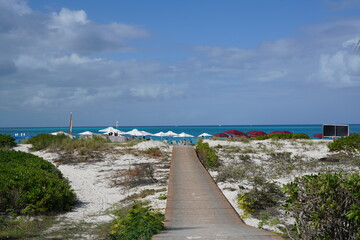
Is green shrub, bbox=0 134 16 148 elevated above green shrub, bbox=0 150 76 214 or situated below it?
above

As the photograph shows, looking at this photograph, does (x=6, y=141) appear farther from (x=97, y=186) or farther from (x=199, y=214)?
(x=199, y=214)

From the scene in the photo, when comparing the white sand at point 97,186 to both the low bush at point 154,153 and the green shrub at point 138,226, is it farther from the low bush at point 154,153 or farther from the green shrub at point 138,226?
the green shrub at point 138,226

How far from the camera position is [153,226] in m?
7.71

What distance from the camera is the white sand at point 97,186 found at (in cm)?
1190

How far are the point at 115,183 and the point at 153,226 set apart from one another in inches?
370

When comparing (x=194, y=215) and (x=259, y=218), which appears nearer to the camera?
(x=194, y=215)

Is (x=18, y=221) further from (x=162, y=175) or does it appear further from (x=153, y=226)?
(x=162, y=175)

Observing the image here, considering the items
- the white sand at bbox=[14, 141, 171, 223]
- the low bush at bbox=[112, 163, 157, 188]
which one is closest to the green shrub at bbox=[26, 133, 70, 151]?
the white sand at bbox=[14, 141, 171, 223]

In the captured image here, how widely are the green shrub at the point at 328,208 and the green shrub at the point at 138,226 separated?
2.77m

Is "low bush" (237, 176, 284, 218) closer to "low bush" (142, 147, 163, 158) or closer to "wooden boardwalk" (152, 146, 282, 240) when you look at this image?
"wooden boardwalk" (152, 146, 282, 240)

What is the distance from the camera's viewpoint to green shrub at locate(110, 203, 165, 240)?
739cm

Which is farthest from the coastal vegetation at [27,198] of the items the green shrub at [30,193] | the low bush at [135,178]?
the low bush at [135,178]

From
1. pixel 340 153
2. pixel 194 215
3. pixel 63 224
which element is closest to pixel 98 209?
pixel 63 224

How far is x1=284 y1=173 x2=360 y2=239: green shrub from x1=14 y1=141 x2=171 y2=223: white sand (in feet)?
18.3
